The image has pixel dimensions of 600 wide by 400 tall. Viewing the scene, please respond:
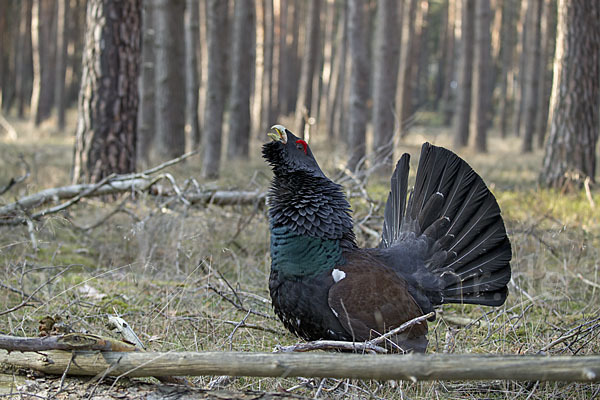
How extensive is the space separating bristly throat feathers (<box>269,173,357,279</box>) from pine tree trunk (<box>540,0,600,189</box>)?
5755mm

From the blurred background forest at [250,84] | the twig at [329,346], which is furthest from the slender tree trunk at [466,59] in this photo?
the twig at [329,346]

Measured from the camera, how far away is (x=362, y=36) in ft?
33.4

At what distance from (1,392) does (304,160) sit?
6.27 feet

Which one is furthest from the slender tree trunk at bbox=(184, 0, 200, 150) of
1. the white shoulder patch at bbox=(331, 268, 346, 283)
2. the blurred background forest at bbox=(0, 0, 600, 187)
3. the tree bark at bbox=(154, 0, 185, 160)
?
the white shoulder patch at bbox=(331, 268, 346, 283)

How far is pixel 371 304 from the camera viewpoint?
2906 millimetres

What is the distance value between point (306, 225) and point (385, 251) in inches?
25.9

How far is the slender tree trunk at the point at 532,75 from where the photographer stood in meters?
15.9

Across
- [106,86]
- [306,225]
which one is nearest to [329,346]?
[306,225]

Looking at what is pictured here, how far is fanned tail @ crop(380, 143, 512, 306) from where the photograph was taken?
3.41 meters

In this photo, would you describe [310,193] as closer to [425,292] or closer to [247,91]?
[425,292]

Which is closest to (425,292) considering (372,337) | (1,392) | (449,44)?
(372,337)

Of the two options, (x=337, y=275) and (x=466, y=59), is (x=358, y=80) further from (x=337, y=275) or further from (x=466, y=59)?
(x=337, y=275)

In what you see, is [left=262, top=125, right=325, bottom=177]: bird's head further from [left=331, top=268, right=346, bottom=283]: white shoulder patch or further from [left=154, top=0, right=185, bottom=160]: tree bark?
[left=154, top=0, right=185, bottom=160]: tree bark

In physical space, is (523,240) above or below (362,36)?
below
